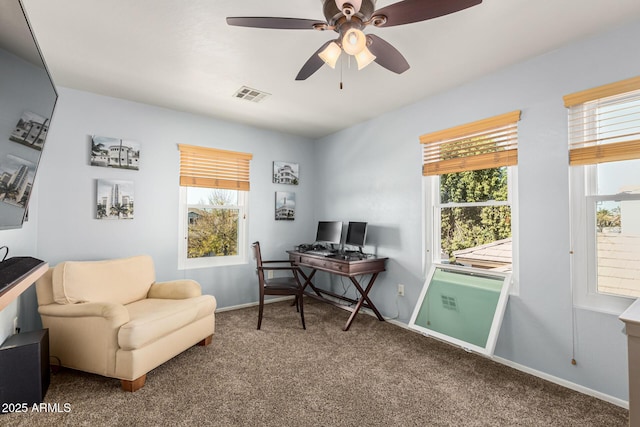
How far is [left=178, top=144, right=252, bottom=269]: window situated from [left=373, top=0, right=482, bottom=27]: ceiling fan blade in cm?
293

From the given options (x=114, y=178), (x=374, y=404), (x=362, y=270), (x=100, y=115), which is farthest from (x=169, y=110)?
(x=374, y=404)

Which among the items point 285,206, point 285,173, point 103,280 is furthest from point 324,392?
point 285,173

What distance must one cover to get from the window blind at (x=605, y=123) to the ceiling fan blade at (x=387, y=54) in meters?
1.34

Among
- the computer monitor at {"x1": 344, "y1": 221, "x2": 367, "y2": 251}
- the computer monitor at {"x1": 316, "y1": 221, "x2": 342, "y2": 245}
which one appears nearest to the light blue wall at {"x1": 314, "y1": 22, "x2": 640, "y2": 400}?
the computer monitor at {"x1": 344, "y1": 221, "x2": 367, "y2": 251}

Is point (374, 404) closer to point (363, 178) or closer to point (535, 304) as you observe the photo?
point (535, 304)

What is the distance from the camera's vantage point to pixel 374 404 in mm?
2023

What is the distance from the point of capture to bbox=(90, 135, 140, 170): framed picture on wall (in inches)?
127

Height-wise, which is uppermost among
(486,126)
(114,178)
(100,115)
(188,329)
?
(100,115)

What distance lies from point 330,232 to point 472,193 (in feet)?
6.09

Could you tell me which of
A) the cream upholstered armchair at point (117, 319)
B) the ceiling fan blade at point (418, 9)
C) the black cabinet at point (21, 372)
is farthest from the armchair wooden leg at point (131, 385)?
the ceiling fan blade at point (418, 9)

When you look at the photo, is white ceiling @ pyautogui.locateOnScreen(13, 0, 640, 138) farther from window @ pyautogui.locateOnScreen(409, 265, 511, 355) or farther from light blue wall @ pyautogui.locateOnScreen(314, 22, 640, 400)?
window @ pyautogui.locateOnScreen(409, 265, 511, 355)

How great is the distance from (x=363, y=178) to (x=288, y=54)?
6.59 ft

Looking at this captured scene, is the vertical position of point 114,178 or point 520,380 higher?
point 114,178

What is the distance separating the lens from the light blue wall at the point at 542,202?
2129 mm
